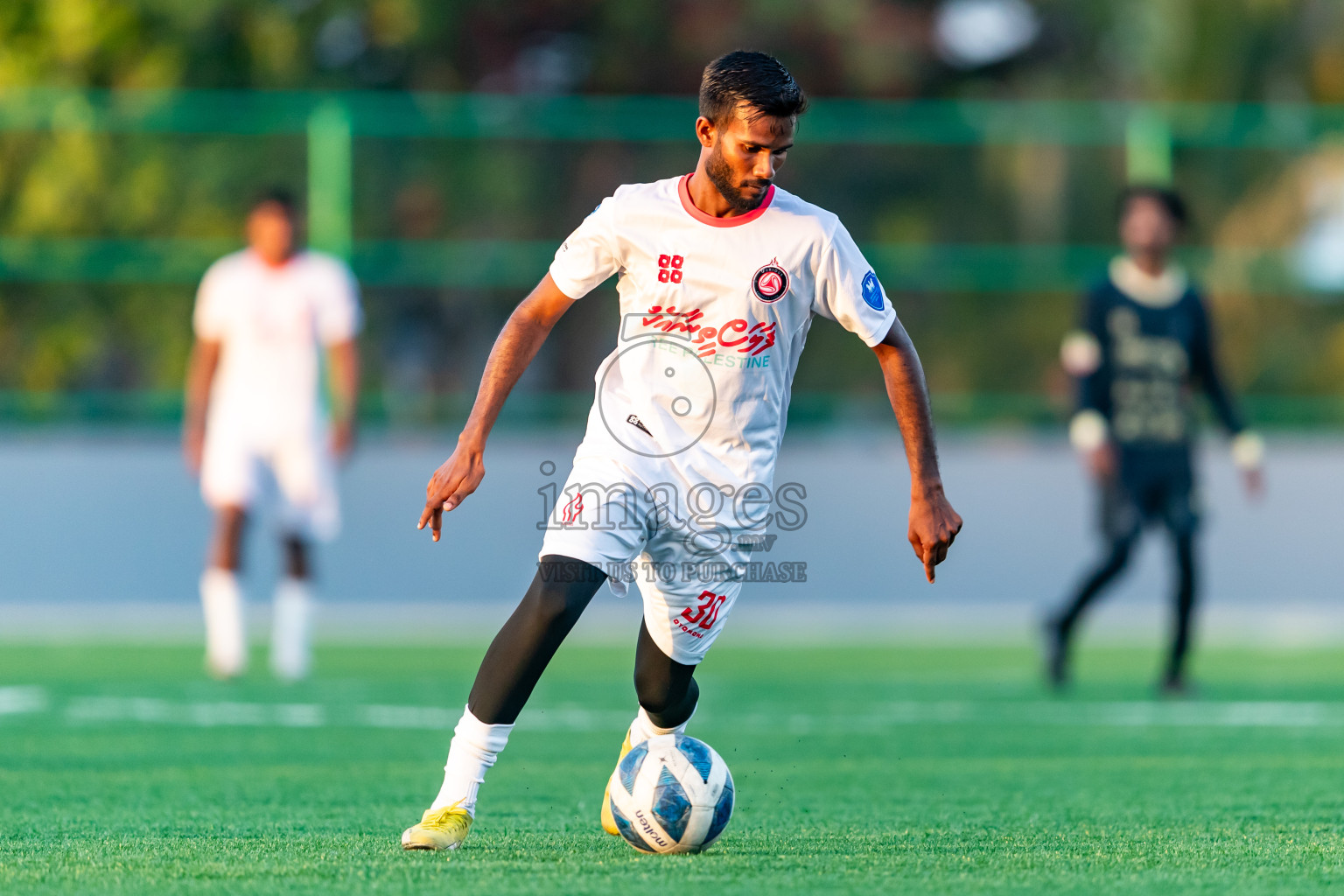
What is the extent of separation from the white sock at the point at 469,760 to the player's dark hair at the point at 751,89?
166 cm

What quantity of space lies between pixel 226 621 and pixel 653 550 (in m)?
5.43

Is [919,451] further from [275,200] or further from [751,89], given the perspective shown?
[275,200]

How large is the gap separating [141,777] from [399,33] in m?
14.8

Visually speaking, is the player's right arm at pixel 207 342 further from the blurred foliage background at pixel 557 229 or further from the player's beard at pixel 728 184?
the player's beard at pixel 728 184

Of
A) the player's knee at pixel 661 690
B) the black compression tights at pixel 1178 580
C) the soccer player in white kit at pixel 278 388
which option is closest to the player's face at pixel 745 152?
the player's knee at pixel 661 690

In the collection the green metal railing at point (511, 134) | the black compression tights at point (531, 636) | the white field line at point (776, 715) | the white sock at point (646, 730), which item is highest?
the green metal railing at point (511, 134)

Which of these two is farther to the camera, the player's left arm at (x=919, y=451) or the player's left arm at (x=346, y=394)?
the player's left arm at (x=346, y=394)

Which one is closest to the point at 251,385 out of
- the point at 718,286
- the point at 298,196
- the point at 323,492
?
the point at 323,492

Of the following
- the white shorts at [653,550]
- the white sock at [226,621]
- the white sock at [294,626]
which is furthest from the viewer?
the white sock at [294,626]

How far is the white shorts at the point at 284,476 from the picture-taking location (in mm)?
10070

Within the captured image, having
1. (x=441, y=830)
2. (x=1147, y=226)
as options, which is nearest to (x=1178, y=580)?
(x=1147, y=226)

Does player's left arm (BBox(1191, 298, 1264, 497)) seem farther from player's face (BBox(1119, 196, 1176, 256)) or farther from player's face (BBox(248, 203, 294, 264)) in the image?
player's face (BBox(248, 203, 294, 264))

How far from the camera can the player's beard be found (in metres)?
4.71

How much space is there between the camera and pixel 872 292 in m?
4.83
